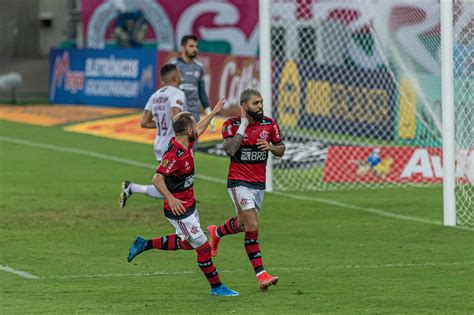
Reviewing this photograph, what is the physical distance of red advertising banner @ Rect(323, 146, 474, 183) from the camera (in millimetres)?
21016

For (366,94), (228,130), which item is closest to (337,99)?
(366,94)

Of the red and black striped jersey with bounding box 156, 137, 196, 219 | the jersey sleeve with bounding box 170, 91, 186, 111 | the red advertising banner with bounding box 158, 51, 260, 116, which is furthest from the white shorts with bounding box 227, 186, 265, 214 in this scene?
the red advertising banner with bounding box 158, 51, 260, 116

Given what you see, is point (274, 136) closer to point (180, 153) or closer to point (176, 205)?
point (180, 153)

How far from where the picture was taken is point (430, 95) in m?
22.3

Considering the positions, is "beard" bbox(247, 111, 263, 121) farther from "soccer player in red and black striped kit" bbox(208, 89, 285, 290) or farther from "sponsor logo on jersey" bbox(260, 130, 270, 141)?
"sponsor logo on jersey" bbox(260, 130, 270, 141)

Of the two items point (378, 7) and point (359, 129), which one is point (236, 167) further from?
point (359, 129)

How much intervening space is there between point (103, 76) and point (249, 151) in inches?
875

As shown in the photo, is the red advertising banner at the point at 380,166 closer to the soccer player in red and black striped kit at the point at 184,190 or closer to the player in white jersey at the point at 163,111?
the player in white jersey at the point at 163,111

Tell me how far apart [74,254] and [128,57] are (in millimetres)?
19261

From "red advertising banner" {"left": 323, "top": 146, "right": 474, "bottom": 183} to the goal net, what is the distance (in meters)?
0.02

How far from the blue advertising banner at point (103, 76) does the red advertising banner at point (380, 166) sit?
1200 centimetres

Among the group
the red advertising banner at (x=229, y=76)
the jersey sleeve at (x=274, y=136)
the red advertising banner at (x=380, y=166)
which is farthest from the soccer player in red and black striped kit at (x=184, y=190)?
the red advertising banner at (x=229, y=76)


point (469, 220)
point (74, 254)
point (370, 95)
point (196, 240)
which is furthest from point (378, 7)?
point (196, 240)

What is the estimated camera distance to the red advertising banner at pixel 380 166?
21.0 meters
